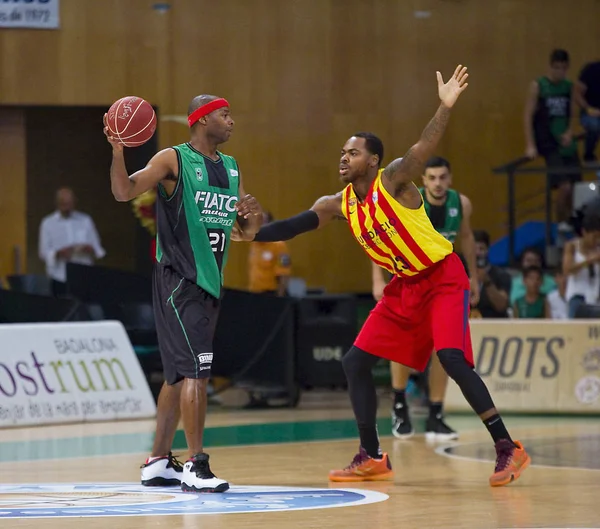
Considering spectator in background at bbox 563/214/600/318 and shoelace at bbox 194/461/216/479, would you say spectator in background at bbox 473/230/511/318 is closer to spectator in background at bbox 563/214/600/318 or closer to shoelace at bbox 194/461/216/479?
spectator in background at bbox 563/214/600/318

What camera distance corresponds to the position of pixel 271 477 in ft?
26.8

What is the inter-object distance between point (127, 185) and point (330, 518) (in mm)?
1996

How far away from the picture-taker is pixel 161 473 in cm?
760

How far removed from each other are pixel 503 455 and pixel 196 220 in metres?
2.21

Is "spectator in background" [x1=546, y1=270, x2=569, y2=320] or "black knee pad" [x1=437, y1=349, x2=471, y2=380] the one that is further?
"spectator in background" [x1=546, y1=270, x2=569, y2=320]

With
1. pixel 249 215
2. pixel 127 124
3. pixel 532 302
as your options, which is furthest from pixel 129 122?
pixel 532 302

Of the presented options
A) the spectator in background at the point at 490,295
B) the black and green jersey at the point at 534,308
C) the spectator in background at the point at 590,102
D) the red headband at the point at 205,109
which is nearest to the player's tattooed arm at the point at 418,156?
the red headband at the point at 205,109

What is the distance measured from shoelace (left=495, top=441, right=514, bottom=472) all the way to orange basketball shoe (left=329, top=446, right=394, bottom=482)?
70cm

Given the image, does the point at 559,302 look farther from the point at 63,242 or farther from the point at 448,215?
the point at 63,242

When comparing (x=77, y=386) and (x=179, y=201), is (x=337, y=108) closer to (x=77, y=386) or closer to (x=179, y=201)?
(x=77, y=386)

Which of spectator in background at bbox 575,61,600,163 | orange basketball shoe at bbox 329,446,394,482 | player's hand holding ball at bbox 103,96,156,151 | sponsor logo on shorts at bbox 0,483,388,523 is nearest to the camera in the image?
sponsor logo on shorts at bbox 0,483,388,523

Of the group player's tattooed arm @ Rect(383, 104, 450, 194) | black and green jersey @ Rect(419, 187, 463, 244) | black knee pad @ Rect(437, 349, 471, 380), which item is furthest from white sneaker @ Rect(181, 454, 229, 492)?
black and green jersey @ Rect(419, 187, 463, 244)

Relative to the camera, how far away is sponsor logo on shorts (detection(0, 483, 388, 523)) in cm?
655

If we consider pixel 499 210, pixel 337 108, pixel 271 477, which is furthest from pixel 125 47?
pixel 271 477
